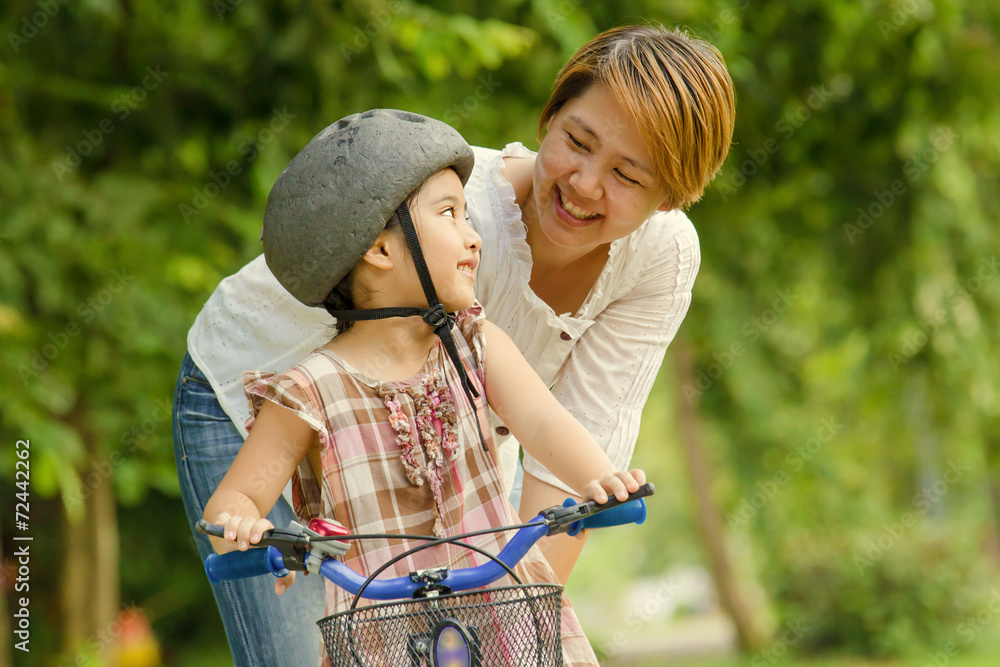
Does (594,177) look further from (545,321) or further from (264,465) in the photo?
(264,465)

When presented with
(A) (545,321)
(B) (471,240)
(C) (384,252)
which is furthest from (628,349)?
(C) (384,252)

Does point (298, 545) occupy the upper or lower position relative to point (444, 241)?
lower

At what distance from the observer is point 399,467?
69.3 inches

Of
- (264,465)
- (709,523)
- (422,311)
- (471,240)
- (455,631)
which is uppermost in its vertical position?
(471,240)

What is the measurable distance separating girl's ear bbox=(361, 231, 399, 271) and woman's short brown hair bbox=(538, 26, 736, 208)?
2.06 feet

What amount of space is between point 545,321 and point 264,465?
2.67 ft

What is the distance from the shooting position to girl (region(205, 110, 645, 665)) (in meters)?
1.73

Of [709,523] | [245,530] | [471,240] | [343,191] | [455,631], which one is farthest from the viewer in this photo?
[709,523]

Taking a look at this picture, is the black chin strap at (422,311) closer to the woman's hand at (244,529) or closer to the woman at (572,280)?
the woman at (572,280)

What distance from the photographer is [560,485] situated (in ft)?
6.97

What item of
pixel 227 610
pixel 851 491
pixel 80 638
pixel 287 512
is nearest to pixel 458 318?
pixel 287 512

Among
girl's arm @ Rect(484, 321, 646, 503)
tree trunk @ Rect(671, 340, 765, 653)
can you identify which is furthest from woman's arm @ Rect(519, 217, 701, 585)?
tree trunk @ Rect(671, 340, 765, 653)

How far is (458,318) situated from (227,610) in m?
0.84

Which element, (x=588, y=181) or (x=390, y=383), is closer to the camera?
(x=390, y=383)
